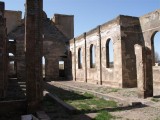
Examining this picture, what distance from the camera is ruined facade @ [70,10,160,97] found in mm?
11836

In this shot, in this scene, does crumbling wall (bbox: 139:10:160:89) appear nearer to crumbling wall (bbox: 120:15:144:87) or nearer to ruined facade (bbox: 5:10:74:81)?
crumbling wall (bbox: 120:15:144:87)

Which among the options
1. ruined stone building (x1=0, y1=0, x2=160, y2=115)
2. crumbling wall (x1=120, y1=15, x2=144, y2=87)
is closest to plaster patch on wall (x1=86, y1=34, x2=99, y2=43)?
ruined stone building (x1=0, y1=0, x2=160, y2=115)

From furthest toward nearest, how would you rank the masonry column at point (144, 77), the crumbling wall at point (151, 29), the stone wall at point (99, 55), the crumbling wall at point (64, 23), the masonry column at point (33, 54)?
the crumbling wall at point (64, 23) → the stone wall at point (99, 55) → the crumbling wall at point (151, 29) → the masonry column at point (144, 77) → the masonry column at point (33, 54)

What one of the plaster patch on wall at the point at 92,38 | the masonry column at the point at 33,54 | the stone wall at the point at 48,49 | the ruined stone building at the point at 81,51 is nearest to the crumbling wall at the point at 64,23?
the ruined stone building at the point at 81,51

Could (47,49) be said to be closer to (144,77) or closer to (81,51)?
(81,51)

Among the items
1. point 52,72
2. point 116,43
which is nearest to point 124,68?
point 116,43

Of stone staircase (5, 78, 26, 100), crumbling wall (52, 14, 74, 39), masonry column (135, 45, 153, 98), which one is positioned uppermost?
crumbling wall (52, 14, 74, 39)

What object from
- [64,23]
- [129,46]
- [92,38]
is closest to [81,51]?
[92,38]

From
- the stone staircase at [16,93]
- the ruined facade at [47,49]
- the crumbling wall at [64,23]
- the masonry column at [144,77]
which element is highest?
the crumbling wall at [64,23]

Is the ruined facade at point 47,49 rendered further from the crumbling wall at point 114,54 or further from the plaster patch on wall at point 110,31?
the plaster patch on wall at point 110,31

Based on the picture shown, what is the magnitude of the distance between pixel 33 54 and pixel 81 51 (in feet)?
58.7

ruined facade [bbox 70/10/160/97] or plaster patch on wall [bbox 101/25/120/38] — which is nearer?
ruined facade [bbox 70/10/160/97]

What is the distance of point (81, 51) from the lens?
86.8ft

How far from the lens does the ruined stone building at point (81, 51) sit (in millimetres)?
8750
